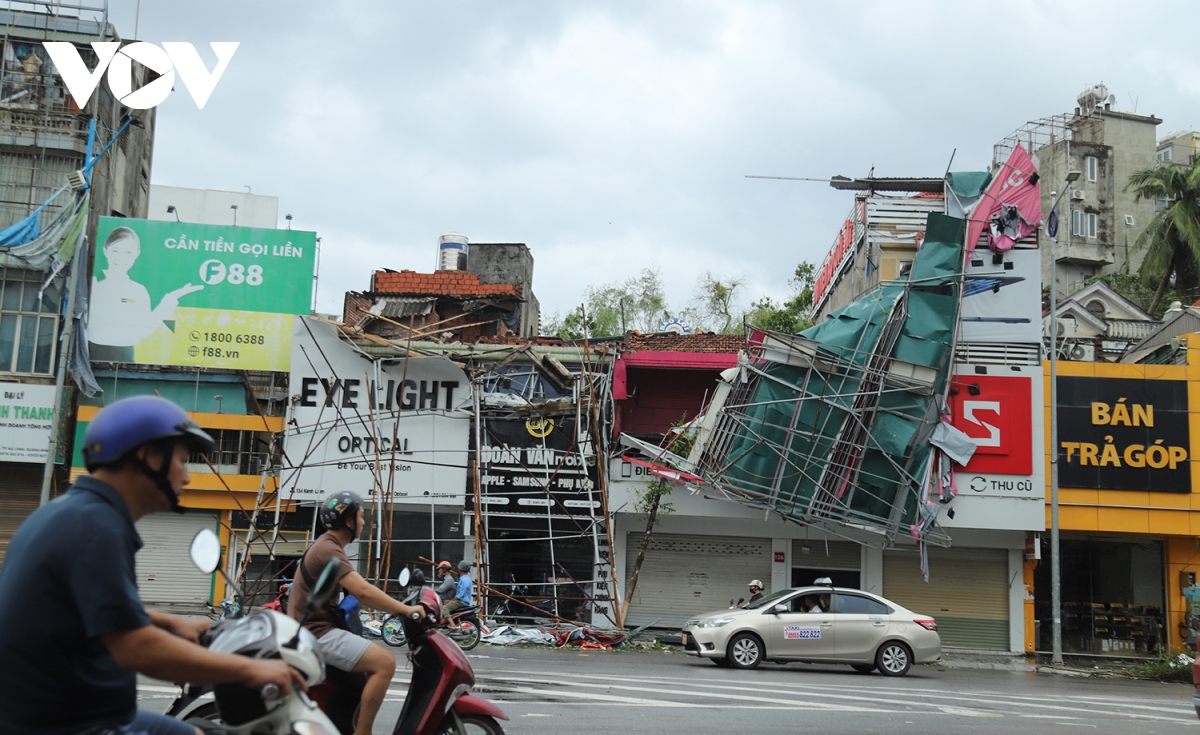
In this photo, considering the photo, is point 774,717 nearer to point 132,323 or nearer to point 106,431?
point 106,431

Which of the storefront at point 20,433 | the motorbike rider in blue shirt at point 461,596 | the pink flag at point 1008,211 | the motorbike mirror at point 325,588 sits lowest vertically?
the motorbike rider in blue shirt at point 461,596

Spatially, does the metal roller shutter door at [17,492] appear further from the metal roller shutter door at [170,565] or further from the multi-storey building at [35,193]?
the metal roller shutter door at [170,565]

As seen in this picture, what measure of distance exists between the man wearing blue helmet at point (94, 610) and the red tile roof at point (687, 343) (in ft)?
76.6

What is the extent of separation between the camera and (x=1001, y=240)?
25109 millimetres

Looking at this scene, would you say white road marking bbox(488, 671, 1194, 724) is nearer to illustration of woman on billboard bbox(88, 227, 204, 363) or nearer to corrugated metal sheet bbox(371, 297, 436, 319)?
corrugated metal sheet bbox(371, 297, 436, 319)

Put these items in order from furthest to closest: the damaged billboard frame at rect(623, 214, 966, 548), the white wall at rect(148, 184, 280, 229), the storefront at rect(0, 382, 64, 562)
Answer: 1. the white wall at rect(148, 184, 280, 229)
2. the storefront at rect(0, 382, 64, 562)
3. the damaged billboard frame at rect(623, 214, 966, 548)

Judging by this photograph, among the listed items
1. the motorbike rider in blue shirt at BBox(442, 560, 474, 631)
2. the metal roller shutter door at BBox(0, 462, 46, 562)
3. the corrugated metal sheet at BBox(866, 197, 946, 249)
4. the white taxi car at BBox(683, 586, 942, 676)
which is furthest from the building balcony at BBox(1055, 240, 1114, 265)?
the metal roller shutter door at BBox(0, 462, 46, 562)

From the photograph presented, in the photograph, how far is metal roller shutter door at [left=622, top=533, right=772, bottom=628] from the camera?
25.4m

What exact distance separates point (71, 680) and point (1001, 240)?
2493 centimetres

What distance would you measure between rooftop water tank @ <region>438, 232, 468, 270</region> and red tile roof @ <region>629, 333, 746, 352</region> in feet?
36.3

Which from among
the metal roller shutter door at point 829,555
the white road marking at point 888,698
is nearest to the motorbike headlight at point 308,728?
the white road marking at point 888,698

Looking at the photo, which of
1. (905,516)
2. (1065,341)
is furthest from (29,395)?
(1065,341)

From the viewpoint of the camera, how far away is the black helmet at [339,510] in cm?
A: 586

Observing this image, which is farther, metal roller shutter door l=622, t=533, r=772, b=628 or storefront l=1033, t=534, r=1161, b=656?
metal roller shutter door l=622, t=533, r=772, b=628
